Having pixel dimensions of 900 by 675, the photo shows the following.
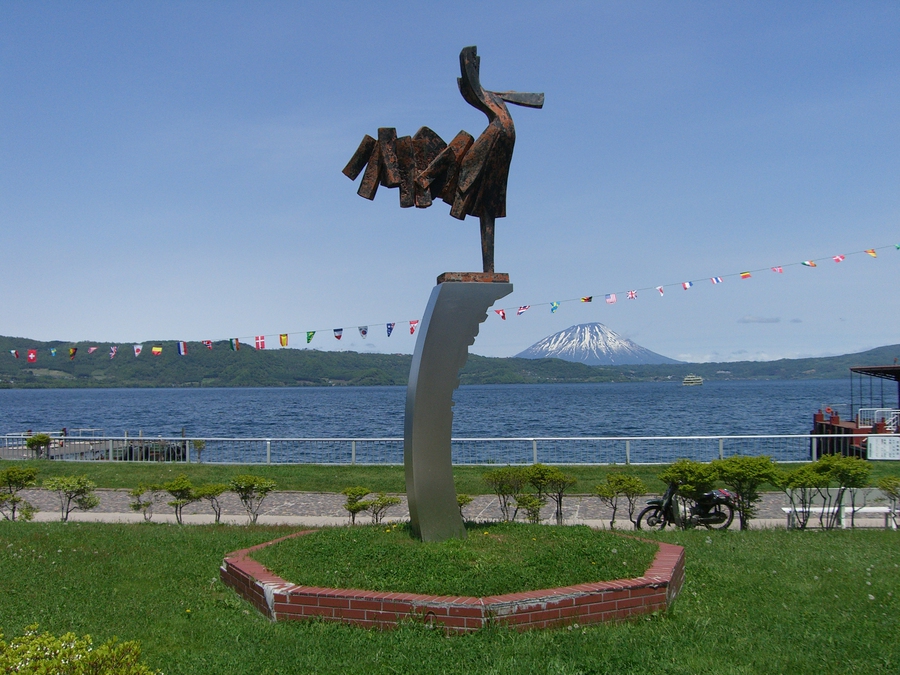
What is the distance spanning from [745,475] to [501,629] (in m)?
6.25

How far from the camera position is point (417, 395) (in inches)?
305

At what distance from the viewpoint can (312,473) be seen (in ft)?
59.6

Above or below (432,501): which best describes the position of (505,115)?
above

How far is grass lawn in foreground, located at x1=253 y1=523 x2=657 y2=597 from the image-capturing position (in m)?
6.26

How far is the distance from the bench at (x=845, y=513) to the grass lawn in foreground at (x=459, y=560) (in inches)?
169

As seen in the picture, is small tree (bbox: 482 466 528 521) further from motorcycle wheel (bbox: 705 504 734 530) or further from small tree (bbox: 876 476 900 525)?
small tree (bbox: 876 476 900 525)

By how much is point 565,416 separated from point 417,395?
186ft

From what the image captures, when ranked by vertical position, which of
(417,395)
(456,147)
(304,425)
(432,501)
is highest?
(456,147)

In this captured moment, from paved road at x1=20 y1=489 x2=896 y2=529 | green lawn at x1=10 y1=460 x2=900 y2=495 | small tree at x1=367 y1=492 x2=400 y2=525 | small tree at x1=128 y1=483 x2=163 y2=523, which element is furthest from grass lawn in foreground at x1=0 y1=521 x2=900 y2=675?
green lawn at x1=10 y1=460 x2=900 y2=495

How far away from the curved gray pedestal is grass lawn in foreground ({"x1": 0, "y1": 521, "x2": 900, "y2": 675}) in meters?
2.14

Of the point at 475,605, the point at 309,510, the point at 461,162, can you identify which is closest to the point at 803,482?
the point at 461,162

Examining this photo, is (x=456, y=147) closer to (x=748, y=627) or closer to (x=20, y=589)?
(x=748, y=627)

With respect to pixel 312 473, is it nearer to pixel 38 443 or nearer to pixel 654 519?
pixel 654 519

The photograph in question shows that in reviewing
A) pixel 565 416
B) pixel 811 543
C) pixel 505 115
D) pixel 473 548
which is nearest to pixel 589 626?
pixel 473 548
